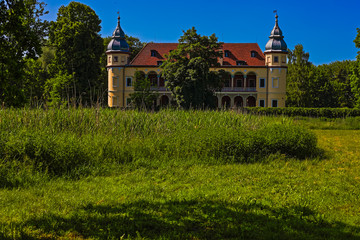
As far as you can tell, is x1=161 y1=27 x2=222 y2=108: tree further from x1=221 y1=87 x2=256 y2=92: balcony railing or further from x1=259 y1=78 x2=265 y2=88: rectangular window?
x1=259 y1=78 x2=265 y2=88: rectangular window

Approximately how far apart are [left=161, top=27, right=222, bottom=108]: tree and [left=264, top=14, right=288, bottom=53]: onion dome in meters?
15.8

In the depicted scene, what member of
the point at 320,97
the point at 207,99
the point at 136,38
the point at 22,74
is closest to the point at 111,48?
the point at 136,38

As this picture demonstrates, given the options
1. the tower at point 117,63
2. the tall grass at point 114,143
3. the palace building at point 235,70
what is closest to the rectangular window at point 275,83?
the palace building at point 235,70

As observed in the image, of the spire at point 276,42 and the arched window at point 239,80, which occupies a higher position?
the spire at point 276,42

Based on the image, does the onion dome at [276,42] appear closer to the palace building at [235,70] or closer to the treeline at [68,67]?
the palace building at [235,70]

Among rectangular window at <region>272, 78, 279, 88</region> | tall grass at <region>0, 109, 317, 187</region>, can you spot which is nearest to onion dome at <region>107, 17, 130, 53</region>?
rectangular window at <region>272, 78, 279, 88</region>

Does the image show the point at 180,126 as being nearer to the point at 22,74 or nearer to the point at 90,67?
the point at 22,74

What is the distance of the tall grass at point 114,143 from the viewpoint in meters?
8.02

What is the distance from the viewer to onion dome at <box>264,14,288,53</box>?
4762cm

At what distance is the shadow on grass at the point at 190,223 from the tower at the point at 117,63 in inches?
1696

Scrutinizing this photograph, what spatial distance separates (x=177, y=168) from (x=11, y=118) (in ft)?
18.9

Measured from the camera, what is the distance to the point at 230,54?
50969 millimetres

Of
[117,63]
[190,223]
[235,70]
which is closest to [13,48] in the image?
[190,223]

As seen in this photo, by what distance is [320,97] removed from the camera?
51250mm
